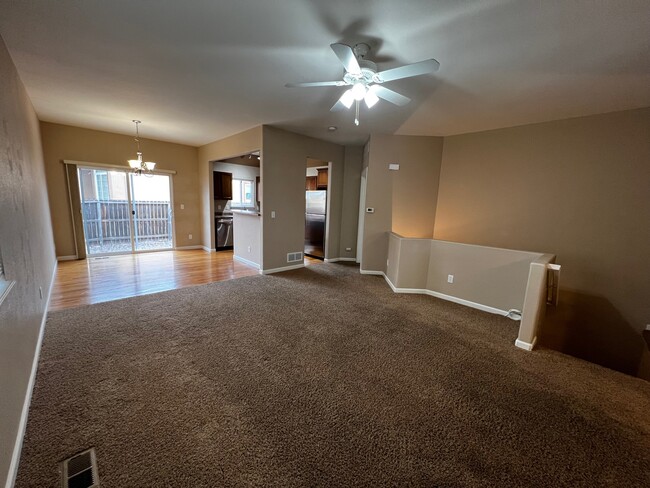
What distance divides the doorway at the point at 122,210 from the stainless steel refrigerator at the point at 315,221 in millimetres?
3613

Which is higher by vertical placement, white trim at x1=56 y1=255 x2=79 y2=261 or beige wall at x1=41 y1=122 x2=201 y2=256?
beige wall at x1=41 y1=122 x2=201 y2=256

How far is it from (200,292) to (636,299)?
5.83 metres

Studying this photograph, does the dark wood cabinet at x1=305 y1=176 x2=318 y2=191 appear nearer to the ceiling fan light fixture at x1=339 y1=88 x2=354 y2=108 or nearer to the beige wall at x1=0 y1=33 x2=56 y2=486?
the ceiling fan light fixture at x1=339 y1=88 x2=354 y2=108

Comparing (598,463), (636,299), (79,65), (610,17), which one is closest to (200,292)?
(79,65)

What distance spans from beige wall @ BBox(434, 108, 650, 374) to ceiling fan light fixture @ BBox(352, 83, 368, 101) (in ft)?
9.80

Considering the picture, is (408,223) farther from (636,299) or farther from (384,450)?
(384,450)

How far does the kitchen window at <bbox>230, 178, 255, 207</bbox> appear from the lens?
7434mm

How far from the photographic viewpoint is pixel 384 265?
16.9 feet

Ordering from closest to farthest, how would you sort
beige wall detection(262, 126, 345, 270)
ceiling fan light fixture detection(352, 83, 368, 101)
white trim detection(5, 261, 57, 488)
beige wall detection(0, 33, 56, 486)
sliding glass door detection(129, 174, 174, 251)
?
white trim detection(5, 261, 57, 488), beige wall detection(0, 33, 56, 486), ceiling fan light fixture detection(352, 83, 368, 101), beige wall detection(262, 126, 345, 270), sliding glass door detection(129, 174, 174, 251)

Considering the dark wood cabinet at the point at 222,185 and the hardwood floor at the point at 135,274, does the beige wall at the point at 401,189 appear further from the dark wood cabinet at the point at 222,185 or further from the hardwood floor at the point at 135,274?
the dark wood cabinet at the point at 222,185

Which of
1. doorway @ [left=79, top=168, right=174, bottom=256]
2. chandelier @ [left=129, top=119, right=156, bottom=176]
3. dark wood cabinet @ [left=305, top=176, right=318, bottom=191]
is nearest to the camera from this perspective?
chandelier @ [left=129, top=119, right=156, bottom=176]

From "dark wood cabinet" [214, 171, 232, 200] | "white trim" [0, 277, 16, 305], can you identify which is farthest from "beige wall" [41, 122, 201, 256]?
"white trim" [0, 277, 16, 305]

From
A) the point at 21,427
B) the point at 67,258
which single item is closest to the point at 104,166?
the point at 67,258

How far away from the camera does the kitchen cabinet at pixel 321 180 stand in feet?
21.8
